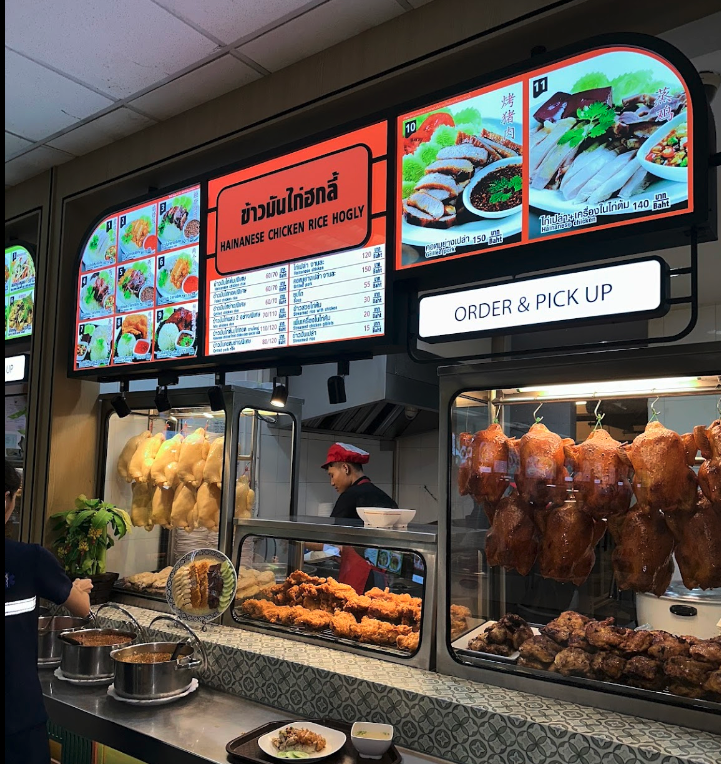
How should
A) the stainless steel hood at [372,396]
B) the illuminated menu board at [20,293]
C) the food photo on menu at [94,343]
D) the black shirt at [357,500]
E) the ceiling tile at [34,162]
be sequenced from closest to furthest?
the food photo on menu at [94,343]
the ceiling tile at [34,162]
the illuminated menu board at [20,293]
the black shirt at [357,500]
the stainless steel hood at [372,396]

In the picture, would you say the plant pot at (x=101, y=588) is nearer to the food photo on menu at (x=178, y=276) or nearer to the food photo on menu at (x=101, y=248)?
the food photo on menu at (x=178, y=276)

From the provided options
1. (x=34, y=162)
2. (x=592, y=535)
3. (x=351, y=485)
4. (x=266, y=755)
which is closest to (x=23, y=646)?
(x=266, y=755)

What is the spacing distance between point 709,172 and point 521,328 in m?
0.74

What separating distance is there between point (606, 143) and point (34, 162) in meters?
3.72

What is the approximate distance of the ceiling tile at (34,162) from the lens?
4312 millimetres

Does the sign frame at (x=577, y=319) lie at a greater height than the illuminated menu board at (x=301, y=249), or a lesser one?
lesser

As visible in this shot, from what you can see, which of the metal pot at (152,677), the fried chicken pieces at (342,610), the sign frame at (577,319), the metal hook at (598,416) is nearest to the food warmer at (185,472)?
the fried chicken pieces at (342,610)

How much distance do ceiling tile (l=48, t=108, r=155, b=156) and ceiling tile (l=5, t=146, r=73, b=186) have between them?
95mm

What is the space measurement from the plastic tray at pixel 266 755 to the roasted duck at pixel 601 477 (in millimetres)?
1029

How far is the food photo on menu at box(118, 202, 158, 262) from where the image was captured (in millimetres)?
3797

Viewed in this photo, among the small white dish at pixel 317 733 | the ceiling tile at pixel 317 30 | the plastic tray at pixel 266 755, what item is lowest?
the plastic tray at pixel 266 755

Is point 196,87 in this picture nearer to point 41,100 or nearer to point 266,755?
point 41,100

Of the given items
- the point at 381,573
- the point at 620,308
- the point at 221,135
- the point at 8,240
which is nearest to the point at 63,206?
the point at 8,240

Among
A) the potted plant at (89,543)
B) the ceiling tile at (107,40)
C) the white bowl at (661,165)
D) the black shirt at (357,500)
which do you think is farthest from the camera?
the black shirt at (357,500)
